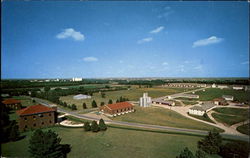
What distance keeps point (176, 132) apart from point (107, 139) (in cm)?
1358

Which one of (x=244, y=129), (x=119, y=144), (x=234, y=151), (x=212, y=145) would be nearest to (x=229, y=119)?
(x=244, y=129)

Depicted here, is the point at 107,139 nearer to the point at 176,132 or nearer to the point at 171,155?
the point at 171,155

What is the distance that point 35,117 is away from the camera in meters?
31.8

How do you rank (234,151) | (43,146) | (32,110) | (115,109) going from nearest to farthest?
(43,146) → (234,151) → (32,110) → (115,109)

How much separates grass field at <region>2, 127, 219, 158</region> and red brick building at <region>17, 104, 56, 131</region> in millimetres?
3816

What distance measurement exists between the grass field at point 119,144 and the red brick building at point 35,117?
382cm

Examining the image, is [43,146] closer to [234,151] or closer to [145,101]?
[234,151]

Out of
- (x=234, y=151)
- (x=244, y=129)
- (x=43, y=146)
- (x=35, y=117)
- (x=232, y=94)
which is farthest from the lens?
(x=232, y=94)

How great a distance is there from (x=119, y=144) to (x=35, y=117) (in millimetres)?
21824

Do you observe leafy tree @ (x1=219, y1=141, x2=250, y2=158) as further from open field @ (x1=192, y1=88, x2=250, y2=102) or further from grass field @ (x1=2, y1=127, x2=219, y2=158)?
open field @ (x1=192, y1=88, x2=250, y2=102)

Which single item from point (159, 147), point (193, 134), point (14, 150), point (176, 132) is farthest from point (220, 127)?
point (14, 150)

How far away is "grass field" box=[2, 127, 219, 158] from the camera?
19016mm

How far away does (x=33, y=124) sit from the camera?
31391 millimetres

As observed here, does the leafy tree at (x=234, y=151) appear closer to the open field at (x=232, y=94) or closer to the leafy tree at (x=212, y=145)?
the leafy tree at (x=212, y=145)
